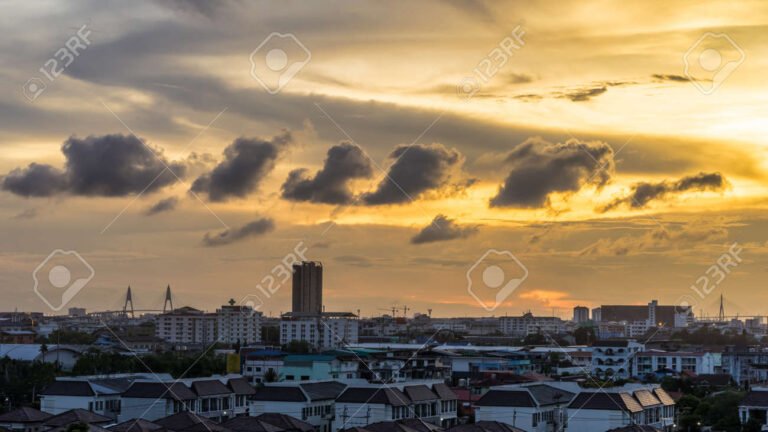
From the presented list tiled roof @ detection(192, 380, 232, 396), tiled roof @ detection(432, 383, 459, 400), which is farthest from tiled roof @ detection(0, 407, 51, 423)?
tiled roof @ detection(432, 383, 459, 400)

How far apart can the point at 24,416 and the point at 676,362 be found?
2862cm

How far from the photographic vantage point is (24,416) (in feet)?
72.3

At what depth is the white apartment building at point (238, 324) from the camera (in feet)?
269

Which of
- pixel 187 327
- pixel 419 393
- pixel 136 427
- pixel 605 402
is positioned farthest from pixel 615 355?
pixel 187 327

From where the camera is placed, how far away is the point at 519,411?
22734 mm

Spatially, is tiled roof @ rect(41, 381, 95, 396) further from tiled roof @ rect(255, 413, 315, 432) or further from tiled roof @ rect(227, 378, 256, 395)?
tiled roof @ rect(255, 413, 315, 432)

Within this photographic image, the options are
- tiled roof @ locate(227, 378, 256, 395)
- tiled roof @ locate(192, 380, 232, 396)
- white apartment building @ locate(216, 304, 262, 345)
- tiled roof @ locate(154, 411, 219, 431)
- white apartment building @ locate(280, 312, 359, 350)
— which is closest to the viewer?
tiled roof @ locate(154, 411, 219, 431)

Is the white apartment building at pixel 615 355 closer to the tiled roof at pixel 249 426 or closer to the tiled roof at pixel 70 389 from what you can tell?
the tiled roof at pixel 70 389

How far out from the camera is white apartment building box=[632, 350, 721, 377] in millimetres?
43281

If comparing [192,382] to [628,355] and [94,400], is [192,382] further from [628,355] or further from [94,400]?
[628,355]

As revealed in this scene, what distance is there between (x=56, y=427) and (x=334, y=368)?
11257 mm

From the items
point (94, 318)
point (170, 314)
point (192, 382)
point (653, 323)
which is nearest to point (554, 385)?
point (192, 382)

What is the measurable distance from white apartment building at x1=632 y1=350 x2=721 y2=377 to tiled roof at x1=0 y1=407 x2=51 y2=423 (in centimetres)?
2664

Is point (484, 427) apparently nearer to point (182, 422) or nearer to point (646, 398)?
point (646, 398)
